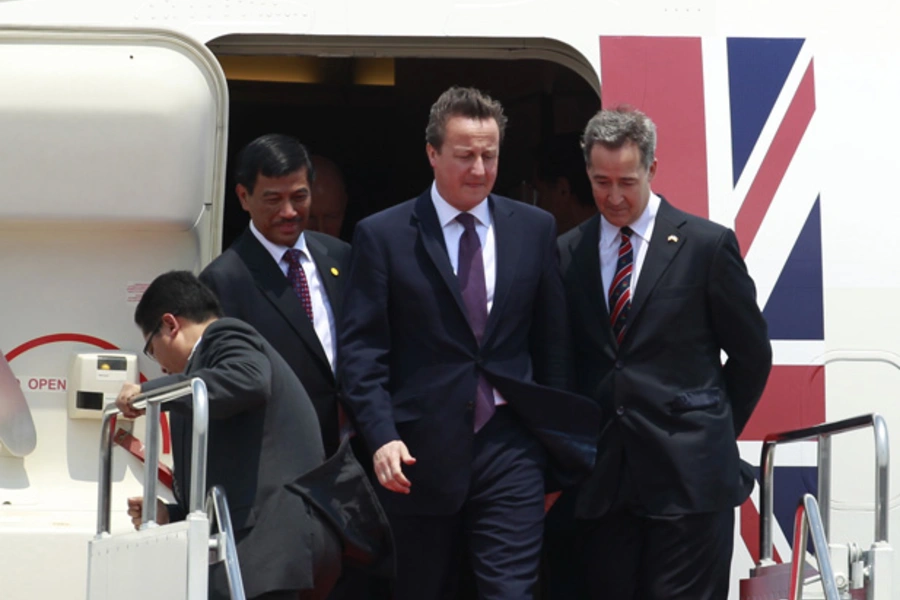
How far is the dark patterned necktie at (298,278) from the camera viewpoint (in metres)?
4.64

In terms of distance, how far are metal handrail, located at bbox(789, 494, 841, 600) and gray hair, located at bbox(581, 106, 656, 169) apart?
1.11 m

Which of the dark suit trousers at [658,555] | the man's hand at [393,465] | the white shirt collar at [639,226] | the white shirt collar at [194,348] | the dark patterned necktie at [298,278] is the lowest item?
the dark suit trousers at [658,555]

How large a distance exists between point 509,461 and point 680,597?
0.64 m

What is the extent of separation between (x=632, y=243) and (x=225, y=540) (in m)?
1.61

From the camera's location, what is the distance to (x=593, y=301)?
4.50 m

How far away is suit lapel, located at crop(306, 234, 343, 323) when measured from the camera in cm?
468

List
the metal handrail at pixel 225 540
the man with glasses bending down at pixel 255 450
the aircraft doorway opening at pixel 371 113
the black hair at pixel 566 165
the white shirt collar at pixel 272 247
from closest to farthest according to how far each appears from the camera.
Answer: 1. the metal handrail at pixel 225 540
2. the man with glasses bending down at pixel 255 450
3. the white shirt collar at pixel 272 247
4. the black hair at pixel 566 165
5. the aircraft doorway opening at pixel 371 113

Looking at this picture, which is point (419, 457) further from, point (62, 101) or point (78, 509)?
point (62, 101)

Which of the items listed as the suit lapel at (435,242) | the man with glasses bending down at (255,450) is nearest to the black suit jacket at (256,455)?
the man with glasses bending down at (255,450)

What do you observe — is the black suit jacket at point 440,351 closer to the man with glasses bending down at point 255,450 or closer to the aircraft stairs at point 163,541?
the man with glasses bending down at point 255,450

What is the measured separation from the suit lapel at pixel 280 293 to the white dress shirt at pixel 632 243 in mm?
896

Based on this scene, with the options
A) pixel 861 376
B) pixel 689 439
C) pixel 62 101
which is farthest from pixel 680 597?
pixel 62 101

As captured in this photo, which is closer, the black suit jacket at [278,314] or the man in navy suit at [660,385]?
the man in navy suit at [660,385]

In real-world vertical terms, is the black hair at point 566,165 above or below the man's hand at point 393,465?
above
